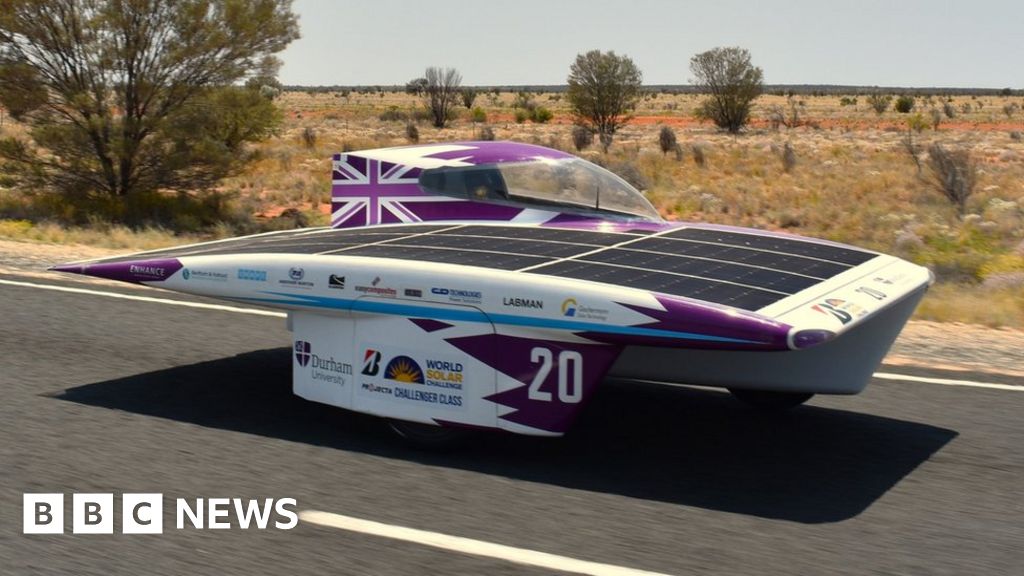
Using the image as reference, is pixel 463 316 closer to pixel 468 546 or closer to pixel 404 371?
pixel 404 371

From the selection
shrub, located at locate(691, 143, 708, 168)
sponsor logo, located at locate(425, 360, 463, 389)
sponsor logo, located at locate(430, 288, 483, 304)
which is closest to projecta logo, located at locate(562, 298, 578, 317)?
sponsor logo, located at locate(430, 288, 483, 304)

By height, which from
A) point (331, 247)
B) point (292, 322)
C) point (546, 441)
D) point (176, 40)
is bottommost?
point (546, 441)

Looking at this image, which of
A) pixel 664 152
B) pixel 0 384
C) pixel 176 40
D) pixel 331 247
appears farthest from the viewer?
pixel 664 152

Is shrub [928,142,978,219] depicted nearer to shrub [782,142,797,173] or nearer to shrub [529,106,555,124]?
shrub [782,142,797,173]

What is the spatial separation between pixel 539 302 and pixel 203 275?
230cm

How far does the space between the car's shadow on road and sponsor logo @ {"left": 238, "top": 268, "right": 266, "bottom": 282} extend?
90cm

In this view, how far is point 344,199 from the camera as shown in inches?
329

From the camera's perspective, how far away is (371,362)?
6.28 metres

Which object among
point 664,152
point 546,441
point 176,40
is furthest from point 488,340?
point 664,152

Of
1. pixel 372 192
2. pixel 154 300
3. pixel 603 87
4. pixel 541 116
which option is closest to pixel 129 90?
pixel 154 300

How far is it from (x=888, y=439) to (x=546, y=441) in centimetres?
202

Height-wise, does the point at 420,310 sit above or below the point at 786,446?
above

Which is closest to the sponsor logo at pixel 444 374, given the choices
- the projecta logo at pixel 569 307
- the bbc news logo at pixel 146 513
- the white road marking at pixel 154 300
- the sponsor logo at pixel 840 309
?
the projecta logo at pixel 569 307

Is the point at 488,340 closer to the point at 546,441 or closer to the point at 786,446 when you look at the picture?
the point at 546,441
